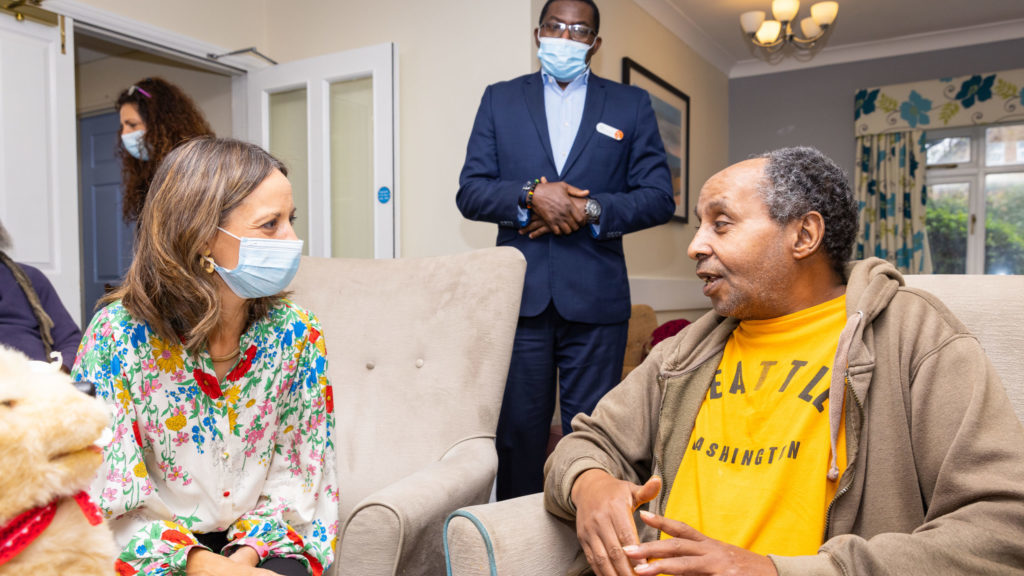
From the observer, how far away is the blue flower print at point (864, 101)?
5.21 meters

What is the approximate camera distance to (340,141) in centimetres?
345

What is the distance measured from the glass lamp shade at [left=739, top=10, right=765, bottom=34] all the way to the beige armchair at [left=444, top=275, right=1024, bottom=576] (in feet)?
10.8

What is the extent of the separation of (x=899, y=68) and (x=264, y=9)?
4.58 m

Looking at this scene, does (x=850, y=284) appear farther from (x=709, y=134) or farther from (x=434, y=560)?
(x=709, y=134)

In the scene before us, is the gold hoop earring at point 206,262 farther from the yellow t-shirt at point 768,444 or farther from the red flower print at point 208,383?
the yellow t-shirt at point 768,444

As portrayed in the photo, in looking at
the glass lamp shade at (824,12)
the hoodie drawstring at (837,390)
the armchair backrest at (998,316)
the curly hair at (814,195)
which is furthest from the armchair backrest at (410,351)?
the glass lamp shade at (824,12)

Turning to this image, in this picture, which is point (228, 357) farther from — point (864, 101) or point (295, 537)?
point (864, 101)

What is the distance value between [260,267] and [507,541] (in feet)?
1.83

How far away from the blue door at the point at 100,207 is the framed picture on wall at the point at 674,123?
3627mm

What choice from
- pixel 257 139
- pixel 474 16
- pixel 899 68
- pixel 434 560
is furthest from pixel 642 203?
pixel 899 68

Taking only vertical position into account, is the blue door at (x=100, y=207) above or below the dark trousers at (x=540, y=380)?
above

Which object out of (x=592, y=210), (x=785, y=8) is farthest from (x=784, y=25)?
(x=592, y=210)

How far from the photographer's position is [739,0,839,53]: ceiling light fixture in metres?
3.89

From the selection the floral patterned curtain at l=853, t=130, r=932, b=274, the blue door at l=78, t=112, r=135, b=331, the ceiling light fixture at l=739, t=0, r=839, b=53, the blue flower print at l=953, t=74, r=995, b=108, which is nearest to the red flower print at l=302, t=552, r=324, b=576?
the ceiling light fixture at l=739, t=0, r=839, b=53
